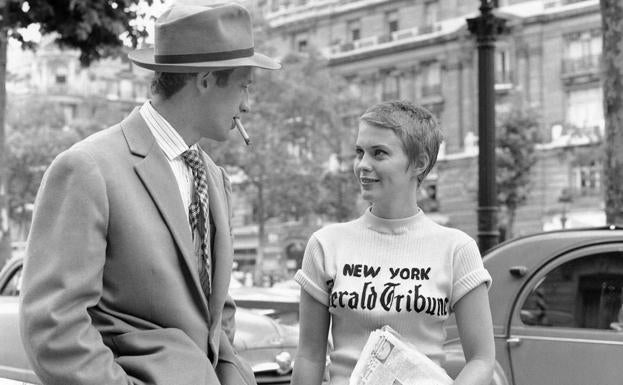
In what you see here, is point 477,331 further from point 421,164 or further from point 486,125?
point 486,125

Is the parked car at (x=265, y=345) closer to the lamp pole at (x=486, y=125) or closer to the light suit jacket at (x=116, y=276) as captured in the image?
the light suit jacket at (x=116, y=276)

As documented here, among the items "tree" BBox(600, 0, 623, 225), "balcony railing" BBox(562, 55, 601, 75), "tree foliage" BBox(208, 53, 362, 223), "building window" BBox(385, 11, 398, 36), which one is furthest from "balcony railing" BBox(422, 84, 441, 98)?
"tree" BBox(600, 0, 623, 225)

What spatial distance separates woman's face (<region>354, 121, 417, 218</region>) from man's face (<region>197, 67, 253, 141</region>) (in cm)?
43

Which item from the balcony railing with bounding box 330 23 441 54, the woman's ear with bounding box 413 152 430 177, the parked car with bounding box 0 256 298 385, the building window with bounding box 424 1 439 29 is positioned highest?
the building window with bounding box 424 1 439 29

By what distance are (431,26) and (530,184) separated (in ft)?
33.0

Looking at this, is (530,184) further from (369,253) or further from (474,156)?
(369,253)

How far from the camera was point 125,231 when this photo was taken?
2.35 metres

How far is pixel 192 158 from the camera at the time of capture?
8.73 feet

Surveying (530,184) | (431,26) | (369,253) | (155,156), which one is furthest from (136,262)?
(431,26)

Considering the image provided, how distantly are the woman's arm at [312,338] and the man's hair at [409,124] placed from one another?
0.51m

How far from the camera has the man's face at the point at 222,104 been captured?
102 inches

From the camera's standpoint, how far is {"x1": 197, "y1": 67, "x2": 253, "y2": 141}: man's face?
2.58 m

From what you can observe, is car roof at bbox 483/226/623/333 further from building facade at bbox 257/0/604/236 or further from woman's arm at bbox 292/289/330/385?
building facade at bbox 257/0/604/236

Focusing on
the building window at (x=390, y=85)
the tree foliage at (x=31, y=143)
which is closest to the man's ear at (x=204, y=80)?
the tree foliage at (x=31, y=143)
